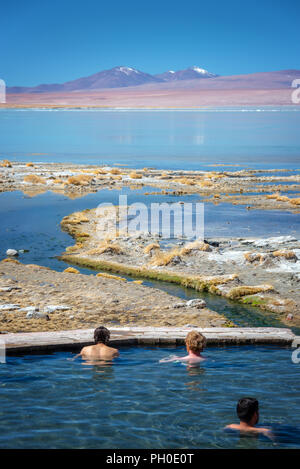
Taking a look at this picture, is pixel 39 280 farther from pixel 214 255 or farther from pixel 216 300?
pixel 214 255

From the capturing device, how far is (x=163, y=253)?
79.5ft

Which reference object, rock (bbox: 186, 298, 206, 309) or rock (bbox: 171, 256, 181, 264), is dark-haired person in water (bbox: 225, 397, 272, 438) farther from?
rock (bbox: 171, 256, 181, 264)

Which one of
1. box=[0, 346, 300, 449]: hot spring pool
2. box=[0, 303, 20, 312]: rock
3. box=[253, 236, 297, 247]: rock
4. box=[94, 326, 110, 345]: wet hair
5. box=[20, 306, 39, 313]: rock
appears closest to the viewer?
box=[0, 346, 300, 449]: hot spring pool

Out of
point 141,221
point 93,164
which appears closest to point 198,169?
point 93,164

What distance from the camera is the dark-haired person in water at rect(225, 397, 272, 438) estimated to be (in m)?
8.33

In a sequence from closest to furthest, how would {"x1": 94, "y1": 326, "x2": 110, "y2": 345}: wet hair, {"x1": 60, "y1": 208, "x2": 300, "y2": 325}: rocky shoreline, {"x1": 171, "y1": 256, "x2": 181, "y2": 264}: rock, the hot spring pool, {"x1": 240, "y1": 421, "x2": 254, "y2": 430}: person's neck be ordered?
the hot spring pool
{"x1": 240, "y1": 421, "x2": 254, "y2": 430}: person's neck
{"x1": 94, "y1": 326, "x2": 110, "y2": 345}: wet hair
{"x1": 60, "y1": 208, "x2": 300, "y2": 325}: rocky shoreline
{"x1": 171, "y1": 256, "x2": 181, "y2": 264}: rock

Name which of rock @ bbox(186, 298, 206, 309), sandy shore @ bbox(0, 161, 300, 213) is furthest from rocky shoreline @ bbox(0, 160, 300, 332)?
sandy shore @ bbox(0, 161, 300, 213)

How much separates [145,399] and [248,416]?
192cm

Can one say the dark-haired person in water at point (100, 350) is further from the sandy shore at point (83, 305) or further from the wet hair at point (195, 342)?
the sandy shore at point (83, 305)

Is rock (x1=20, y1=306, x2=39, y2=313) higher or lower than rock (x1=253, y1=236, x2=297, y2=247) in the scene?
lower

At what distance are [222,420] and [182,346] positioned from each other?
11.8 feet

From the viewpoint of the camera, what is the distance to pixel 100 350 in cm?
1141

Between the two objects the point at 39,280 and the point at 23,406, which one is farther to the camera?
the point at 39,280

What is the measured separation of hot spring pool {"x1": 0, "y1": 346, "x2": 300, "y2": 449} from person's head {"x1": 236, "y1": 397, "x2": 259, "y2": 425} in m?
0.25
